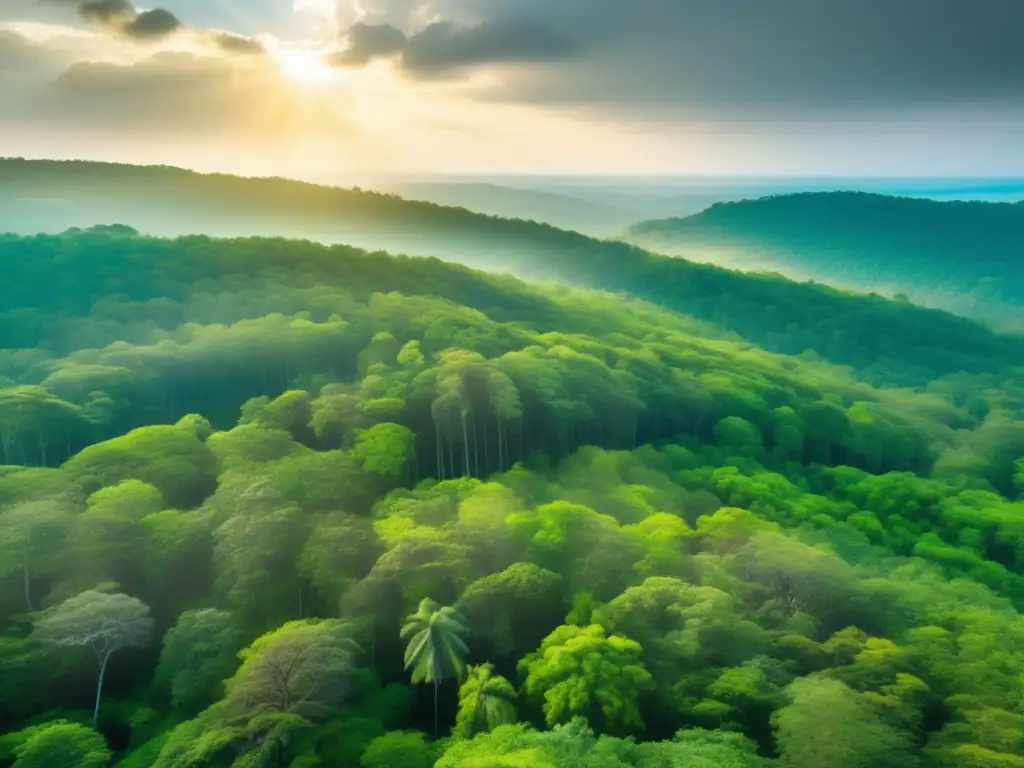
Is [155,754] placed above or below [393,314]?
below

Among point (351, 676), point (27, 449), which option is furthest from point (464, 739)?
point (27, 449)

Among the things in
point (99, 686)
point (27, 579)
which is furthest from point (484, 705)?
point (27, 579)

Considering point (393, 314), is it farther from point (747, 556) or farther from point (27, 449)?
point (747, 556)

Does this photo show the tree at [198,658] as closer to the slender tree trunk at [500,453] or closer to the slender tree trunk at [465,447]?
the slender tree trunk at [465,447]

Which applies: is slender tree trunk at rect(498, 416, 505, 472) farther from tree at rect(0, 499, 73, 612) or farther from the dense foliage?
tree at rect(0, 499, 73, 612)

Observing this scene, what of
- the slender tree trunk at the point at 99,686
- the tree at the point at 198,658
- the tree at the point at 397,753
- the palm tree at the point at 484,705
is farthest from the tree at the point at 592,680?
the slender tree trunk at the point at 99,686

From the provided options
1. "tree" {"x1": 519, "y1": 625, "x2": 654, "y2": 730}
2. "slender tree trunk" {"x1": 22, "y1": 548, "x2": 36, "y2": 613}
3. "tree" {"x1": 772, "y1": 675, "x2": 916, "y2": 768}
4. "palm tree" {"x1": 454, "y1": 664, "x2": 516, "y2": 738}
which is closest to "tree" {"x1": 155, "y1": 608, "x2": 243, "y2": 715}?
"slender tree trunk" {"x1": 22, "y1": 548, "x2": 36, "y2": 613}
